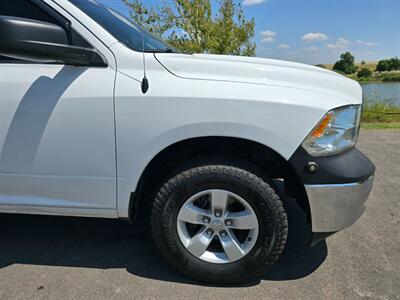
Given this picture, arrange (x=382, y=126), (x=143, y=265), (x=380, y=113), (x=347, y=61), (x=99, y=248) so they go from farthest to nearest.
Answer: (x=347, y=61), (x=380, y=113), (x=382, y=126), (x=99, y=248), (x=143, y=265)

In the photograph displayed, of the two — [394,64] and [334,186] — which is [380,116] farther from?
[394,64]

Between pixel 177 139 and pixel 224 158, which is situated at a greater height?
pixel 177 139

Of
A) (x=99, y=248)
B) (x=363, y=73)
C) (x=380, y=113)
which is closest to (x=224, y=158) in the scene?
(x=99, y=248)

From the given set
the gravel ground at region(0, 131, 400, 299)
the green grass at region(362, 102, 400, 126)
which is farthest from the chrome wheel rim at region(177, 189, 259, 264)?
the green grass at region(362, 102, 400, 126)

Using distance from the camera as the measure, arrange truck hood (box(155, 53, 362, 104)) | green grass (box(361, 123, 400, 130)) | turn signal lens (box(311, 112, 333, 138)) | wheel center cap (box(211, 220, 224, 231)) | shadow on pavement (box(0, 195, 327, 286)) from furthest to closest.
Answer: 1. green grass (box(361, 123, 400, 130))
2. shadow on pavement (box(0, 195, 327, 286))
3. wheel center cap (box(211, 220, 224, 231))
4. truck hood (box(155, 53, 362, 104))
5. turn signal lens (box(311, 112, 333, 138))

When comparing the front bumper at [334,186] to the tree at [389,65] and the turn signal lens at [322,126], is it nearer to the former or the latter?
the turn signal lens at [322,126]

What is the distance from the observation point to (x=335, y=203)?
2113 mm

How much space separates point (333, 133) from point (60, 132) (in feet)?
5.55

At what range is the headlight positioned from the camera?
6.63 feet

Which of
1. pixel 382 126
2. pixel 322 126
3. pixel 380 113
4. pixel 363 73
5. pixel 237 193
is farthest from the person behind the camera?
pixel 363 73

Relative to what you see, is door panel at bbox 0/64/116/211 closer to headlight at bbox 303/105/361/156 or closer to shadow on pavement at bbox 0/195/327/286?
shadow on pavement at bbox 0/195/327/286

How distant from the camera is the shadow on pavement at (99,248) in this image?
2.50m

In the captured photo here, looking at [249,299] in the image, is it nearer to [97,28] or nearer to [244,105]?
[244,105]

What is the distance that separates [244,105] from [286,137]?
31cm
